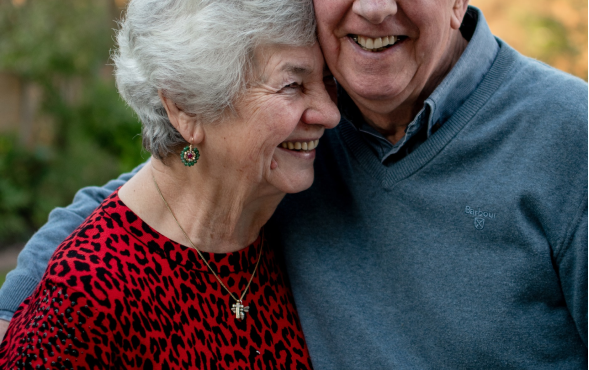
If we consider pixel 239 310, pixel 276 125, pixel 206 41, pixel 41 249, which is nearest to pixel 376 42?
pixel 276 125

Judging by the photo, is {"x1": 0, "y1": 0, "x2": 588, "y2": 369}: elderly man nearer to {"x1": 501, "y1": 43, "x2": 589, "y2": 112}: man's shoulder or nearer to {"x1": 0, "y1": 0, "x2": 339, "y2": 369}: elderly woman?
{"x1": 501, "y1": 43, "x2": 589, "y2": 112}: man's shoulder

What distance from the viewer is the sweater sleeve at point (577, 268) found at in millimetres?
1592

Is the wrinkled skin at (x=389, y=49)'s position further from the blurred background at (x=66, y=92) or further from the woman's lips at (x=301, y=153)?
the blurred background at (x=66, y=92)

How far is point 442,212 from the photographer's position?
1.83 meters

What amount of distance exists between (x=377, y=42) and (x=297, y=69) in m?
0.28

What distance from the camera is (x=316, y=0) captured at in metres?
1.80

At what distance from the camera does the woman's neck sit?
1.94m

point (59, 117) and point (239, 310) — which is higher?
point (239, 310)

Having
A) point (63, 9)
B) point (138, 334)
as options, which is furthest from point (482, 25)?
point (63, 9)

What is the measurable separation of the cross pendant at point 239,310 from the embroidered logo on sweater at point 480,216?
842 mm

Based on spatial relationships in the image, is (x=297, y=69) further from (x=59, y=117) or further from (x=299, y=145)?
(x=59, y=117)

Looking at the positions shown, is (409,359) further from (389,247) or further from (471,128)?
(471,128)

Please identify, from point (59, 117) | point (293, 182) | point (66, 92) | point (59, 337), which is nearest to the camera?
point (59, 337)

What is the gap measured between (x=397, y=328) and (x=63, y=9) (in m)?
6.46
